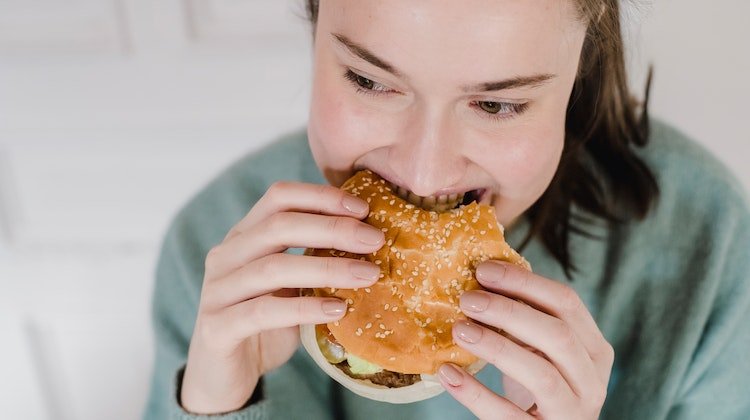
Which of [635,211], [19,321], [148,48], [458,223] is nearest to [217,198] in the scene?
[148,48]

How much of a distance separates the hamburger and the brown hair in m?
0.40

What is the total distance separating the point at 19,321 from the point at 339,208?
1.60 m

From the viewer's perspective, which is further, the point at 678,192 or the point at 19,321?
the point at 19,321

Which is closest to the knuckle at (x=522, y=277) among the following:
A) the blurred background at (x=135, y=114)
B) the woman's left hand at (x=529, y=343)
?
the woman's left hand at (x=529, y=343)

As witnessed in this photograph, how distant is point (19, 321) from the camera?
2.08m

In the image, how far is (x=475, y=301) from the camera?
2.78 feet

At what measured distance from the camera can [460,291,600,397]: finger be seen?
850 mm

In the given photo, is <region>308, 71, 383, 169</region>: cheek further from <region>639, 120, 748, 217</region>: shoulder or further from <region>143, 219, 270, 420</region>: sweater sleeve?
<region>639, 120, 748, 217</region>: shoulder

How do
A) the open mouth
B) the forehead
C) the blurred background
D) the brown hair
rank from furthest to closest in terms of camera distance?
the blurred background, the brown hair, the open mouth, the forehead

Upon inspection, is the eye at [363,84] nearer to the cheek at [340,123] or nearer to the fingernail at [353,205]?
the cheek at [340,123]

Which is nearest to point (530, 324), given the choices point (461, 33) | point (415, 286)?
point (415, 286)

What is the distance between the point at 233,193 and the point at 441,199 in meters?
0.55

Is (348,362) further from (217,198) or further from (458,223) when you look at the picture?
(217,198)

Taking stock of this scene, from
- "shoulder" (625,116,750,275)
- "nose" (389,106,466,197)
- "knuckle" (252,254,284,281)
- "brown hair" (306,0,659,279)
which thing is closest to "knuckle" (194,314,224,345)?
"knuckle" (252,254,284,281)
